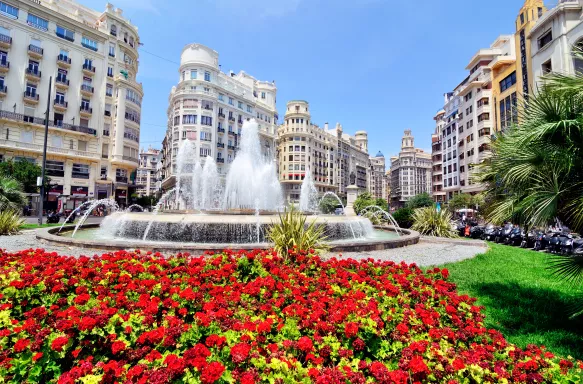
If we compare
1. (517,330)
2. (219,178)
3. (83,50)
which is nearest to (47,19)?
(83,50)

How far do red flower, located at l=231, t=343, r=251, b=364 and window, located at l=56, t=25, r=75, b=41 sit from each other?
49838mm

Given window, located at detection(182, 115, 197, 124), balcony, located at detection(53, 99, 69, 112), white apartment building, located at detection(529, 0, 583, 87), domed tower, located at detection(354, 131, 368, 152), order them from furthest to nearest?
domed tower, located at detection(354, 131, 368, 152), window, located at detection(182, 115, 197, 124), balcony, located at detection(53, 99, 69, 112), white apartment building, located at detection(529, 0, 583, 87)

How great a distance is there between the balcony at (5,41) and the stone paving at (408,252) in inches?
1388

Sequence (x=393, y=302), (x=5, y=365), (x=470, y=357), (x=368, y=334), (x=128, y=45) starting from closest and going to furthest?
(x=5, y=365)
(x=470, y=357)
(x=368, y=334)
(x=393, y=302)
(x=128, y=45)

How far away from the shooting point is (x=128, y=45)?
141 ft

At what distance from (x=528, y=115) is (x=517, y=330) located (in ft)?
12.2

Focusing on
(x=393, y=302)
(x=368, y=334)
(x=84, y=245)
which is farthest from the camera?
(x=84, y=245)

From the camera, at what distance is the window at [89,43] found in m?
38.7

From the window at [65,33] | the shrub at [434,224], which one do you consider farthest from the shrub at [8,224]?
the window at [65,33]

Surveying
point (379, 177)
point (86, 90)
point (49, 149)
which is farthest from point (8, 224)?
point (379, 177)

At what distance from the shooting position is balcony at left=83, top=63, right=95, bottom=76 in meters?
38.5

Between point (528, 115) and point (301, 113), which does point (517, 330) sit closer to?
point (528, 115)

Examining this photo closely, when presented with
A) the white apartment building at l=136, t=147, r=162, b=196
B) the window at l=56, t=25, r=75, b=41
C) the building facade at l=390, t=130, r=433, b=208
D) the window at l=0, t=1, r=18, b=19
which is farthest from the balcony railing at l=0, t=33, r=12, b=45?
the building facade at l=390, t=130, r=433, b=208

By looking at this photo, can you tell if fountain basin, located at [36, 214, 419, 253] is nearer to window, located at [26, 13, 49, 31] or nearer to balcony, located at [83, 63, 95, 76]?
balcony, located at [83, 63, 95, 76]
